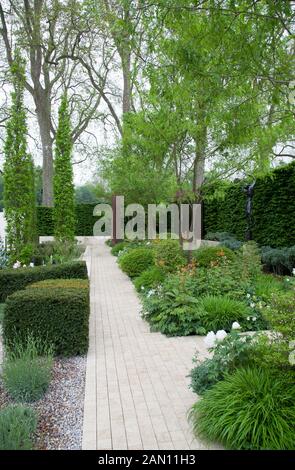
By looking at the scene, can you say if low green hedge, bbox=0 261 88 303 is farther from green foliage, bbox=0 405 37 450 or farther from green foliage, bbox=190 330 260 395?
green foliage, bbox=190 330 260 395

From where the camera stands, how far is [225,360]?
3.53 metres

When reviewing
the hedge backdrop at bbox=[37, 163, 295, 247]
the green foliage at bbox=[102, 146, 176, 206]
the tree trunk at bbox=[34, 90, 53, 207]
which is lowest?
the hedge backdrop at bbox=[37, 163, 295, 247]

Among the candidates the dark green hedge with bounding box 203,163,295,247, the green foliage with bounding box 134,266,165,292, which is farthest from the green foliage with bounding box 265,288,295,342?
the dark green hedge with bounding box 203,163,295,247

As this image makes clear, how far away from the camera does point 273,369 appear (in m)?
3.18

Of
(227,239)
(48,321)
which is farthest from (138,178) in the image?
(48,321)

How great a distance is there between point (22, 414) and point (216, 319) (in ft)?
10.4

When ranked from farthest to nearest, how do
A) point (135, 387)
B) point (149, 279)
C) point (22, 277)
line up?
point (149, 279) → point (22, 277) → point (135, 387)

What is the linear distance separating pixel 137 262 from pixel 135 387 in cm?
717

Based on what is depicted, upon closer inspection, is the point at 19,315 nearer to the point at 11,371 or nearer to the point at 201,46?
the point at 11,371

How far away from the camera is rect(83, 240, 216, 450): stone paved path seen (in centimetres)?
296

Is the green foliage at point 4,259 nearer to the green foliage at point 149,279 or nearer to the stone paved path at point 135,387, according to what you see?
the green foliage at point 149,279

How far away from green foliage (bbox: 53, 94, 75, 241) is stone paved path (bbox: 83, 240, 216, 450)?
6468 millimetres

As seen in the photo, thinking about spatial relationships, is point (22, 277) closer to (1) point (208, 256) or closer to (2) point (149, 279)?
(2) point (149, 279)
